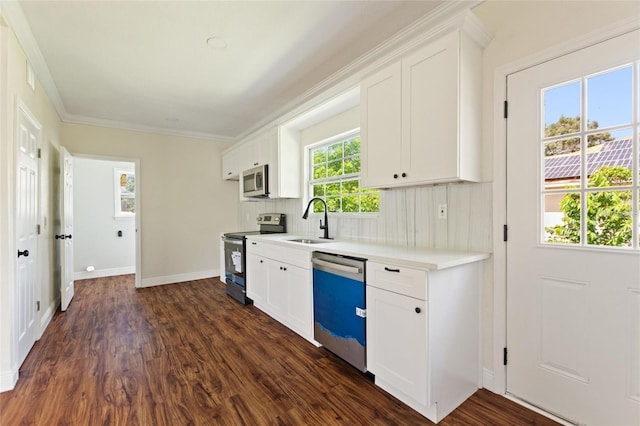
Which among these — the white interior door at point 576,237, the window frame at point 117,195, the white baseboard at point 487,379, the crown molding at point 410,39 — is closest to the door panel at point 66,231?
the window frame at point 117,195

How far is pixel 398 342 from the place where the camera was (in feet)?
5.74

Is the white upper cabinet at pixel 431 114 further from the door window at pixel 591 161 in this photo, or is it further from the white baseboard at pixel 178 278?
the white baseboard at pixel 178 278

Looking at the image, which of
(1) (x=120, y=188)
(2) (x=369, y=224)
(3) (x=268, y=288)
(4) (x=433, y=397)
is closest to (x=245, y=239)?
(3) (x=268, y=288)

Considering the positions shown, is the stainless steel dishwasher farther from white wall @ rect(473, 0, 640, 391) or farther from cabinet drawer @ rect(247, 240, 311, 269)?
white wall @ rect(473, 0, 640, 391)

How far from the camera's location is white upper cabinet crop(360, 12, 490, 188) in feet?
5.78

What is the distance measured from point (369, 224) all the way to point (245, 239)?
1.67m

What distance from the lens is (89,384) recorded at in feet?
6.68

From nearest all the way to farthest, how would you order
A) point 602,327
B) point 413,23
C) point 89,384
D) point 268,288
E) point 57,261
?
point 602,327, point 89,384, point 413,23, point 268,288, point 57,261

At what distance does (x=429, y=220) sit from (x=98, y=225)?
585 centimetres

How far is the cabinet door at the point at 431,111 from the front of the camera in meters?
1.76

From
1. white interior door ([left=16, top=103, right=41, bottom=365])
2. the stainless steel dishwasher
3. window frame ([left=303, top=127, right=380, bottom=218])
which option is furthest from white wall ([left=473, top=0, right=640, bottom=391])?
white interior door ([left=16, top=103, right=41, bottom=365])

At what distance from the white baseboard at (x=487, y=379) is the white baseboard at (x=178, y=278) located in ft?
14.8

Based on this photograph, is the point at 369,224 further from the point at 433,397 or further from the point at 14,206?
the point at 14,206

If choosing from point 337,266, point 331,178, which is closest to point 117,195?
point 331,178
